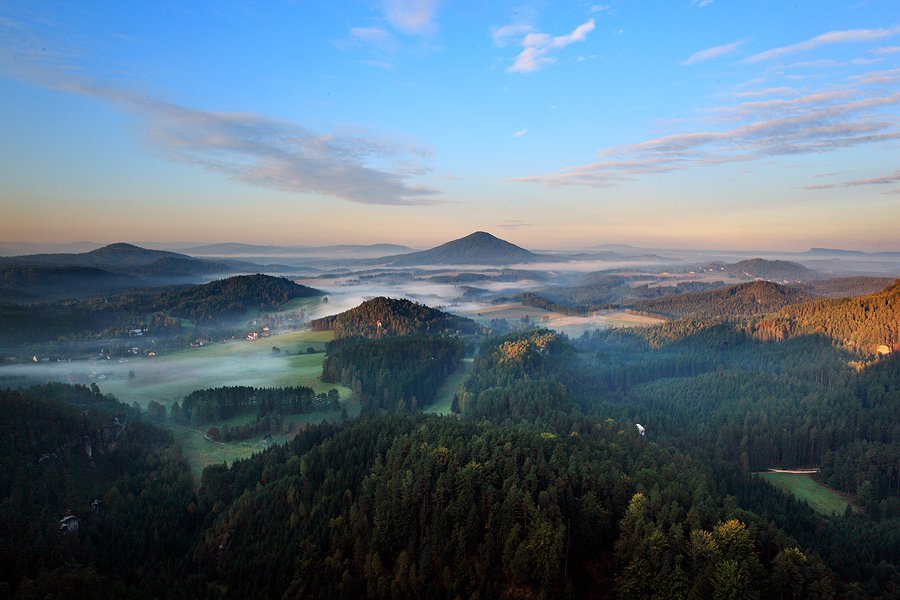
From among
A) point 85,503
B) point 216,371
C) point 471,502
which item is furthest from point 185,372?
point 471,502

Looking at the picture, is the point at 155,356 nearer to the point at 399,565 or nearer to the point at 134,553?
the point at 134,553

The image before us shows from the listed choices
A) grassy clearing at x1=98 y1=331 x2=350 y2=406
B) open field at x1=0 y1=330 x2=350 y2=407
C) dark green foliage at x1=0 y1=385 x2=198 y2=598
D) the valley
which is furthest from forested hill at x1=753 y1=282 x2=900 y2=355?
dark green foliage at x1=0 y1=385 x2=198 y2=598

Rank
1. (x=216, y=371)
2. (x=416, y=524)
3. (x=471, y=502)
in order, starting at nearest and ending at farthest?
1. (x=471, y=502)
2. (x=416, y=524)
3. (x=216, y=371)

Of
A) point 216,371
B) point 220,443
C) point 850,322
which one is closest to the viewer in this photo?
point 220,443

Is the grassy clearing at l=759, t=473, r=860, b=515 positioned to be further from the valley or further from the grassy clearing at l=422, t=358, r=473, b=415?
the grassy clearing at l=422, t=358, r=473, b=415

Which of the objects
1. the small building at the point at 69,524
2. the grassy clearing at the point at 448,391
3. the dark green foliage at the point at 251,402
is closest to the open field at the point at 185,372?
the dark green foliage at the point at 251,402

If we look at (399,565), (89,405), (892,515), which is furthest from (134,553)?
(892,515)

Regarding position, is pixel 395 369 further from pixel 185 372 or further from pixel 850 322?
pixel 850 322
